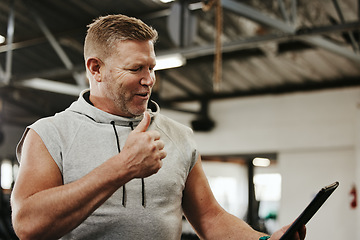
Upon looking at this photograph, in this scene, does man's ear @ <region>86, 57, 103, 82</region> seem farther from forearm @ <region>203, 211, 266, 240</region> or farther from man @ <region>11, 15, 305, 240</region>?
forearm @ <region>203, 211, 266, 240</region>

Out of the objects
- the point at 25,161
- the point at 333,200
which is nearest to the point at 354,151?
the point at 333,200

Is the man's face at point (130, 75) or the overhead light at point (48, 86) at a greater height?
the overhead light at point (48, 86)

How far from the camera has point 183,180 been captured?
166 cm

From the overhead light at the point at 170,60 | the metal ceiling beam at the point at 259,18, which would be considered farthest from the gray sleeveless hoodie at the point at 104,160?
the overhead light at the point at 170,60

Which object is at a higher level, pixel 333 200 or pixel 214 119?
pixel 214 119

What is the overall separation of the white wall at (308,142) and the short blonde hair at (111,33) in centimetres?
657

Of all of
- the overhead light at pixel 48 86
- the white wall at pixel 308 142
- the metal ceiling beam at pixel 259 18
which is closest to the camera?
the metal ceiling beam at pixel 259 18

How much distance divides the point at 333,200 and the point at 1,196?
5358 mm

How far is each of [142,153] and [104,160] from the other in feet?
0.69

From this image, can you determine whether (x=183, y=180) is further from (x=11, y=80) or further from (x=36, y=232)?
(x=11, y=80)

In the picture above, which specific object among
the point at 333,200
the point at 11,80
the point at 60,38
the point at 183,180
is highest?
the point at 60,38

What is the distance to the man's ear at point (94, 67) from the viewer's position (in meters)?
1.62

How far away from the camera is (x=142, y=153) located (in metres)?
1.35

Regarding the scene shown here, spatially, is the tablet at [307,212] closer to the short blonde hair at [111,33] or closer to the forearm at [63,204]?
the forearm at [63,204]
